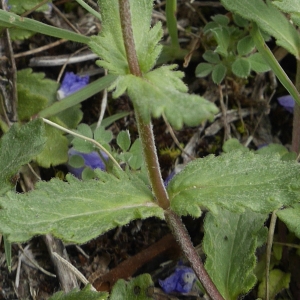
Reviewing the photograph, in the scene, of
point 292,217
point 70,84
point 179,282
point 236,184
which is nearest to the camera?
point 236,184

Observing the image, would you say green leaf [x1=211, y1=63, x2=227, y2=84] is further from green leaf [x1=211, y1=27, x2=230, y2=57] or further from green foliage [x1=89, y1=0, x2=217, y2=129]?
green foliage [x1=89, y1=0, x2=217, y2=129]

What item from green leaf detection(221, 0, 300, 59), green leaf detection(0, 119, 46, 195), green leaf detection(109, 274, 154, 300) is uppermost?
green leaf detection(221, 0, 300, 59)

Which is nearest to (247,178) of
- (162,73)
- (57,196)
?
(162,73)

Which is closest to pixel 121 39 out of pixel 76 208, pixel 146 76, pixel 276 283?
pixel 146 76

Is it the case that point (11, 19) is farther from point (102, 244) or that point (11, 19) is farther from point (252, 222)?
point (252, 222)

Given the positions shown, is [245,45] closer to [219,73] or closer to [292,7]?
[219,73]

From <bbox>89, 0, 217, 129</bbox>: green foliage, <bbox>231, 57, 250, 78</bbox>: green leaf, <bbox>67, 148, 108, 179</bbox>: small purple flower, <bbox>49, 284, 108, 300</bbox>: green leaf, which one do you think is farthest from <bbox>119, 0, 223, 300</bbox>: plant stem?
<bbox>231, 57, 250, 78</bbox>: green leaf
